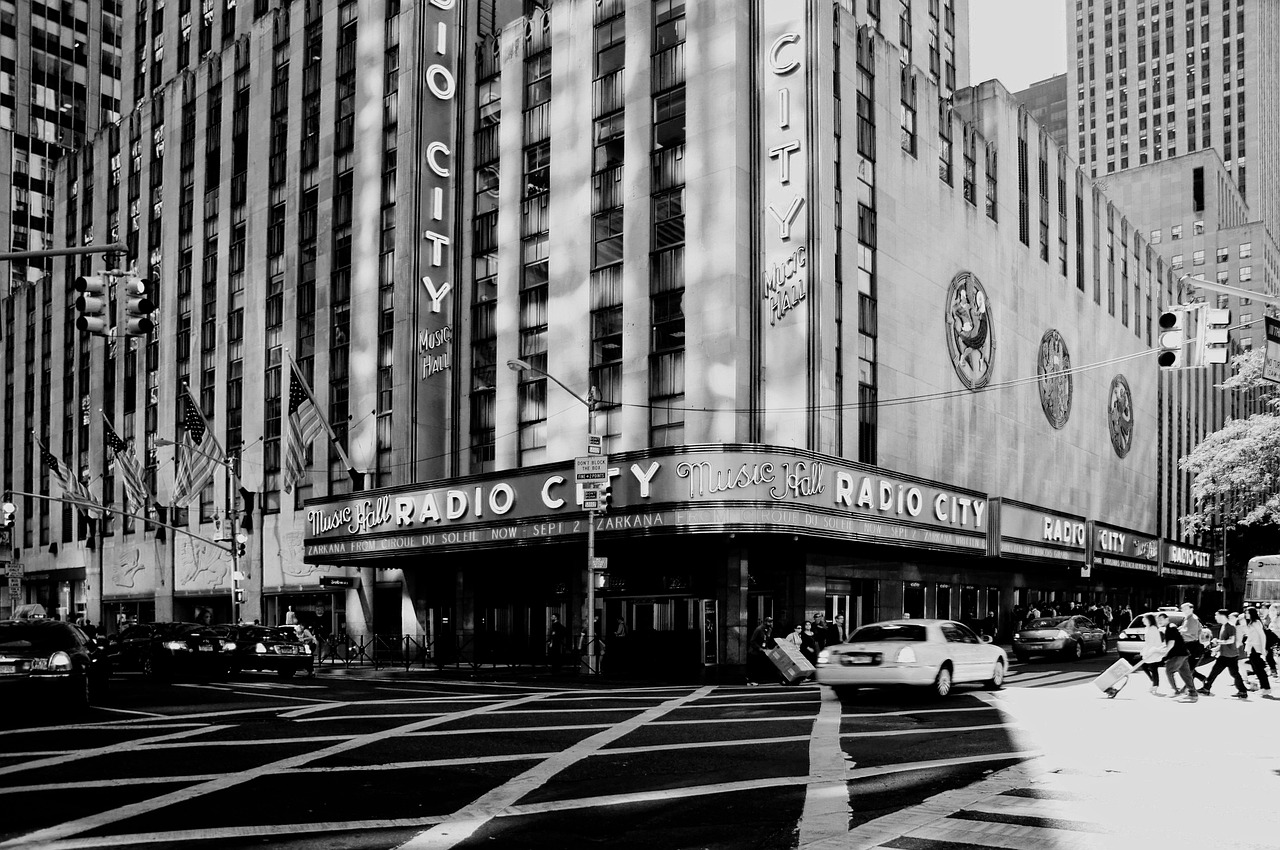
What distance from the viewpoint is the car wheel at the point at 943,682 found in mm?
23125

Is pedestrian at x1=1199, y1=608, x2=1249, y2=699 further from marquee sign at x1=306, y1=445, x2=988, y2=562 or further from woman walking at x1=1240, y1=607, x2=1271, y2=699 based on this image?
marquee sign at x1=306, y1=445, x2=988, y2=562

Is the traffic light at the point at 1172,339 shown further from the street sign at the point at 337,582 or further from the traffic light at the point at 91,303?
the street sign at the point at 337,582

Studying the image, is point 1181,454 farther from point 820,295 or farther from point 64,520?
point 64,520

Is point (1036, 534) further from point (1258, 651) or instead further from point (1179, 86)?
point (1179, 86)

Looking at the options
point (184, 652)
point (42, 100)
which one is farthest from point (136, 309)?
point (42, 100)

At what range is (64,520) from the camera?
77.2 metres

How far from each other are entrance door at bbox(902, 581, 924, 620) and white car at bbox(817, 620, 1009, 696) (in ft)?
69.1

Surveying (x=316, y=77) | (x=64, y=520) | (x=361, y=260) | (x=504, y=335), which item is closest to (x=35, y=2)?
(x=64, y=520)

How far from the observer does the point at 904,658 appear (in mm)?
22750

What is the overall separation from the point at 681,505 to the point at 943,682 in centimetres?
1227

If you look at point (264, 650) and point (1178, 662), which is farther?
point (264, 650)

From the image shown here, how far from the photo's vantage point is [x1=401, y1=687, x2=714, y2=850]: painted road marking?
10133 mm

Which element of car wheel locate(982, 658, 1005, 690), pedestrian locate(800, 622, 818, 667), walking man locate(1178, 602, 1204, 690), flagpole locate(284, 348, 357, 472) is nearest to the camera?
walking man locate(1178, 602, 1204, 690)

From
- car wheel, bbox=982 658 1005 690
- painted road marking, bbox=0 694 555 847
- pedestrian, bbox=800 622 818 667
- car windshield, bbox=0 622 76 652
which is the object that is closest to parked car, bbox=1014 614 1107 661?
pedestrian, bbox=800 622 818 667
